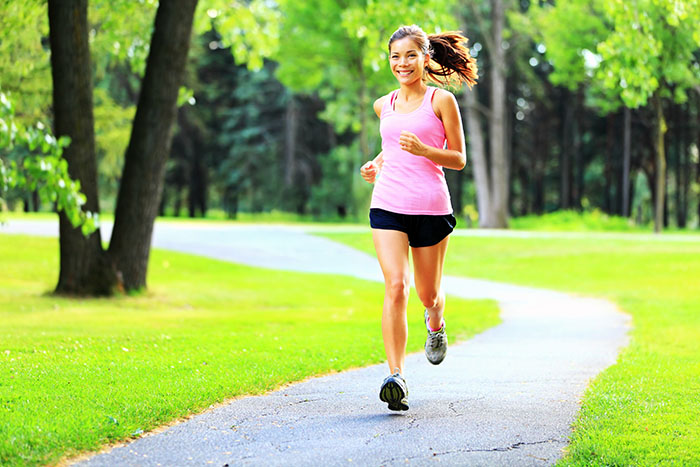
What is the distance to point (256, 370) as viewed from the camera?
23.8 feet

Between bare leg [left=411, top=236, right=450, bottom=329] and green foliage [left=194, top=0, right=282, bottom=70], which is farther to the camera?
green foliage [left=194, top=0, right=282, bottom=70]

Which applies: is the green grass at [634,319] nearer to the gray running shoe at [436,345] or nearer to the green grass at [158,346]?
the gray running shoe at [436,345]

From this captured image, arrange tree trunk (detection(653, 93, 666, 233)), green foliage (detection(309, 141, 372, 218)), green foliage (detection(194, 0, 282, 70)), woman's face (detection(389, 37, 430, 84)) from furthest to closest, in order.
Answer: green foliage (detection(309, 141, 372, 218)) < tree trunk (detection(653, 93, 666, 233)) < green foliage (detection(194, 0, 282, 70)) < woman's face (detection(389, 37, 430, 84))

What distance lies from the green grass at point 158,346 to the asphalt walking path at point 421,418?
0.30 meters

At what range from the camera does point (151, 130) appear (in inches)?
582

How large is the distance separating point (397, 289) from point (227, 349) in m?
3.36

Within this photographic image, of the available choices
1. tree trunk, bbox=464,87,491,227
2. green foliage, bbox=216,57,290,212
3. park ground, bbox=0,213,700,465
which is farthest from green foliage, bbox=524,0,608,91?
green foliage, bbox=216,57,290,212

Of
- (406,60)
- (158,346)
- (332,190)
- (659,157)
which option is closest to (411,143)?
(406,60)

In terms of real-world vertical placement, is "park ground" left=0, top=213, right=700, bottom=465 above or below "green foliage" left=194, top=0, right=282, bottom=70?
below

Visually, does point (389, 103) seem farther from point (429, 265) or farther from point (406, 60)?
point (429, 265)

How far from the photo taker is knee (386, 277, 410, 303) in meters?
5.69

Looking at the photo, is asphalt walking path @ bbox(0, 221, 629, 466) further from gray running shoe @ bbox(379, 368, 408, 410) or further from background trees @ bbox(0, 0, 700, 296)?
background trees @ bbox(0, 0, 700, 296)

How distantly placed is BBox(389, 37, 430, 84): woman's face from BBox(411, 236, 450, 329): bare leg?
1095 millimetres

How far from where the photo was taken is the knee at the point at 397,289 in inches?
224
